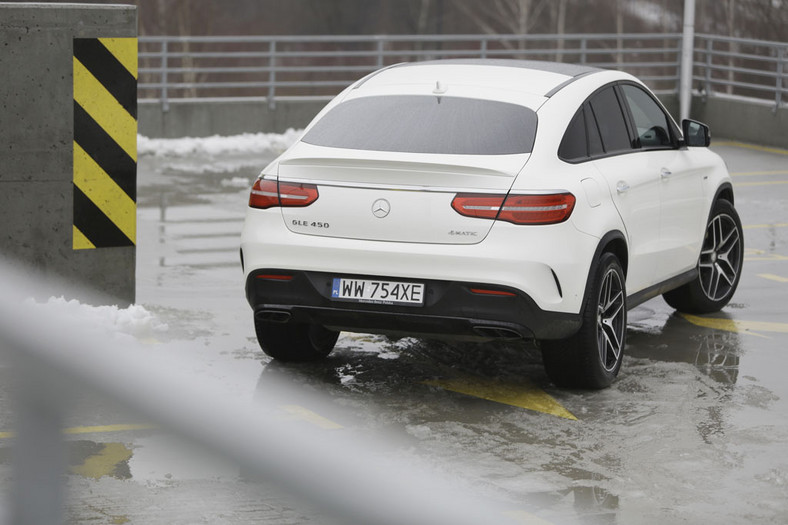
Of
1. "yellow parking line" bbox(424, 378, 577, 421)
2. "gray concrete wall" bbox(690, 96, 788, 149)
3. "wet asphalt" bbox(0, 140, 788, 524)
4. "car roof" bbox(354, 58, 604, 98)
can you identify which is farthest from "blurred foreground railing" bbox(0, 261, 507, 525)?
"gray concrete wall" bbox(690, 96, 788, 149)

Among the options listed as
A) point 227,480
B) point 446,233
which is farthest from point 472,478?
point 227,480

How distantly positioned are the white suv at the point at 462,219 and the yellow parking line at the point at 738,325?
1209 millimetres

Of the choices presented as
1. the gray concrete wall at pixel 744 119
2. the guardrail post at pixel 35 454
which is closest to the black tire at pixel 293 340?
the guardrail post at pixel 35 454

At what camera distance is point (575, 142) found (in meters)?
6.89

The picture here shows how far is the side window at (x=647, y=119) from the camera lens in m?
7.85

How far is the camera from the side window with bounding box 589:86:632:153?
7.26 m

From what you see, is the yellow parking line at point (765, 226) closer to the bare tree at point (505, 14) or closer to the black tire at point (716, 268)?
the black tire at point (716, 268)

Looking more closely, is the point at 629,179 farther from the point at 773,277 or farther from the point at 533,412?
the point at 773,277

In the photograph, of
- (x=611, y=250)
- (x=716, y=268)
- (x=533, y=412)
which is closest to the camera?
(x=533, y=412)

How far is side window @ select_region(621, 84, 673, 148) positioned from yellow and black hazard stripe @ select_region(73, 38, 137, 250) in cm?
291

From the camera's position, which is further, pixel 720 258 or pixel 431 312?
pixel 720 258

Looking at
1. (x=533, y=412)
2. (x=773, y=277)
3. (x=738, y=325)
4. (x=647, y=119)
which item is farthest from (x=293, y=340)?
(x=773, y=277)

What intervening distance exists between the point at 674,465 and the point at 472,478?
0.85m

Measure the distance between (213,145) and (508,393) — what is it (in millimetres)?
→ 13530
